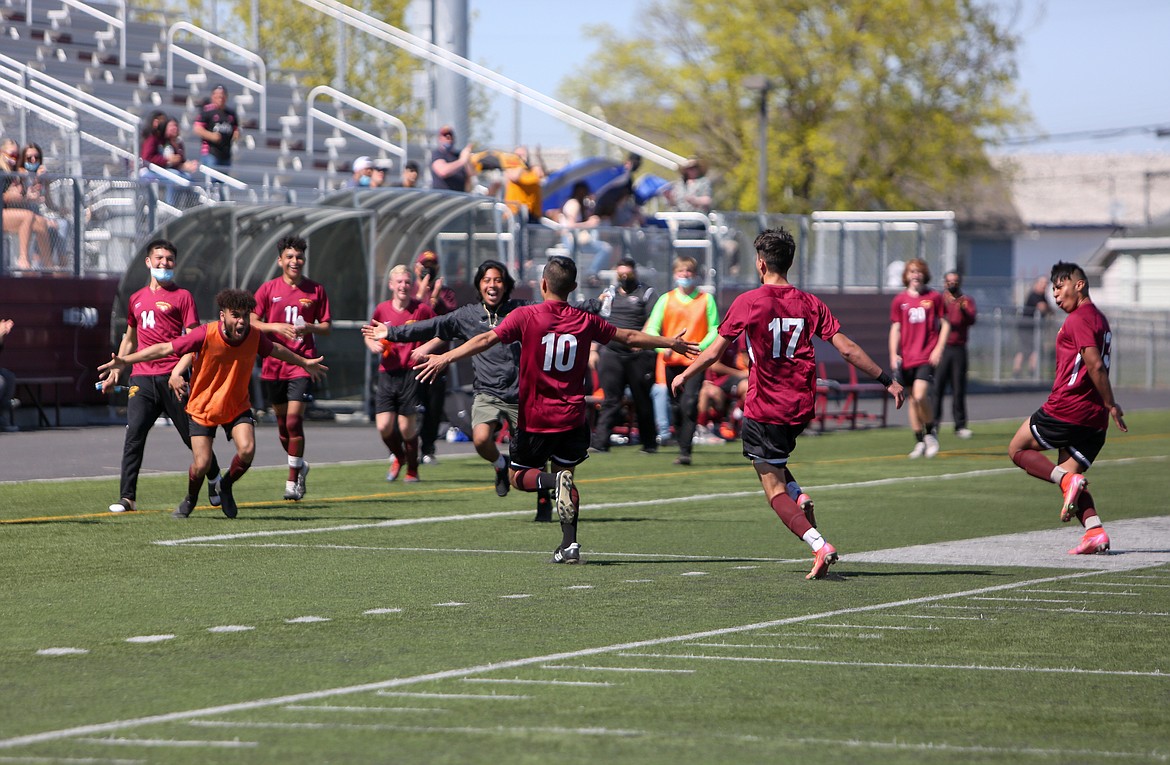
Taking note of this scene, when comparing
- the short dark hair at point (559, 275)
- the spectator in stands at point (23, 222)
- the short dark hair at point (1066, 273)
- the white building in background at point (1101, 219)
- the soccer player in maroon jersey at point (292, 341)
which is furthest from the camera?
the white building in background at point (1101, 219)

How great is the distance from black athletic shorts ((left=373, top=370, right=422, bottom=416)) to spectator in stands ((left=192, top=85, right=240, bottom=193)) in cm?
1360

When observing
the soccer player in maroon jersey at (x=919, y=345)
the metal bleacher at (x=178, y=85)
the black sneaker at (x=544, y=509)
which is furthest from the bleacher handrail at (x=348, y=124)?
the black sneaker at (x=544, y=509)

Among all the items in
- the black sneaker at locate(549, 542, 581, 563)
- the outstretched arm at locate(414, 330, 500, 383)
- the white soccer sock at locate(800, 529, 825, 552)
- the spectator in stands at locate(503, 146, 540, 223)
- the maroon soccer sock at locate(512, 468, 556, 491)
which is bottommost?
the black sneaker at locate(549, 542, 581, 563)

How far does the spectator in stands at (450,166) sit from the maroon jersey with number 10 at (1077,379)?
18323 millimetres

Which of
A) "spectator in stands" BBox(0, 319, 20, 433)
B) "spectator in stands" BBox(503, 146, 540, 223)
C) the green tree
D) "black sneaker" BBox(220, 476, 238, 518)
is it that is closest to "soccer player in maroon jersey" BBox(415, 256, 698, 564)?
"black sneaker" BBox(220, 476, 238, 518)

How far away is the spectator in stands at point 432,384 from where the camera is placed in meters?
17.7

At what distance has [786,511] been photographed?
1012 cm

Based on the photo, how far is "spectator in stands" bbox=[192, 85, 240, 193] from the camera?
2828 cm

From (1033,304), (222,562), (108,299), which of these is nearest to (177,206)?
(108,299)

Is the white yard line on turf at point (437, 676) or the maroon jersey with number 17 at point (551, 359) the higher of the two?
the maroon jersey with number 17 at point (551, 359)

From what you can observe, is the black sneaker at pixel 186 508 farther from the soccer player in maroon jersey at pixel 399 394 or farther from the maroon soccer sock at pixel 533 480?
the maroon soccer sock at pixel 533 480

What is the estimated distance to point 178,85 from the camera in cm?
3375

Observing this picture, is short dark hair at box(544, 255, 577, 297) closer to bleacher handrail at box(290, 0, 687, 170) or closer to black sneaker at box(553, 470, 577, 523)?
black sneaker at box(553, 470, 577, 523)

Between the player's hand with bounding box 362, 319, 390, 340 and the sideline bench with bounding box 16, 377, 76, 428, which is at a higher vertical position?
the player's hand with bounding box 362, 319, 390, 340
